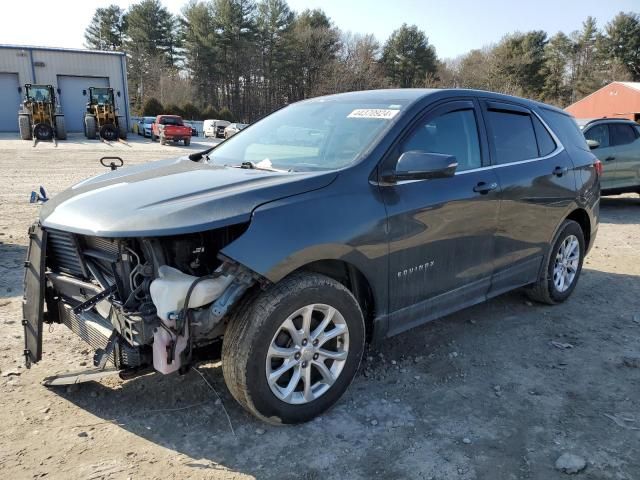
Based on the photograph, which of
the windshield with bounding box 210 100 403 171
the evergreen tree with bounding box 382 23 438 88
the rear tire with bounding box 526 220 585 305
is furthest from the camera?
the evergreen tree with bounding box 382 23 438 88

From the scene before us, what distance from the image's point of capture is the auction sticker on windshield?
3.36 m

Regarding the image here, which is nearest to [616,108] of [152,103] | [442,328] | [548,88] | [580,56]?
[548,88]

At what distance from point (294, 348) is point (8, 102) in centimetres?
4163

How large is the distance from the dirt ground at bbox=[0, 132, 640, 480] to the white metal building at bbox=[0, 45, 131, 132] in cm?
3751

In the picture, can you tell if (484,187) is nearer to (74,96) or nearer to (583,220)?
(583,220)

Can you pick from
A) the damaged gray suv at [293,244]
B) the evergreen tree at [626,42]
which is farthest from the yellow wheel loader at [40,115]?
the evergreen tree at [626,42]

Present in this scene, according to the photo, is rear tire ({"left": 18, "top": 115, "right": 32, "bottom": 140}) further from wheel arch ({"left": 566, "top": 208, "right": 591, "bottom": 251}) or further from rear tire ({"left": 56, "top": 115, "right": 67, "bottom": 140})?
wheel arch ({"left": 566, "top": 208, "right": 591, "bottom": 251})

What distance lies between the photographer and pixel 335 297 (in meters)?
2.88

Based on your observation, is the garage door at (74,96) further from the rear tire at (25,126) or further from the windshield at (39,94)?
the rear tire at (25,126)

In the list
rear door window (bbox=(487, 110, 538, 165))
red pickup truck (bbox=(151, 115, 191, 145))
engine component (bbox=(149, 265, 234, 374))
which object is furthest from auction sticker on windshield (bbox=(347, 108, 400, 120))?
red pickup truck (bbox=(151, 115, 191, 145))

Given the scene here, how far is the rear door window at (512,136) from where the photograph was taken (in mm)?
3977

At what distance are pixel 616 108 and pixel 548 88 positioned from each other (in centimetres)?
1753

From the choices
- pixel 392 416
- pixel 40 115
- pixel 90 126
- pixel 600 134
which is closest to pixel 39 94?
pixel 40 115

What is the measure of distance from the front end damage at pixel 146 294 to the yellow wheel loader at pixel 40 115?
28.1 m
